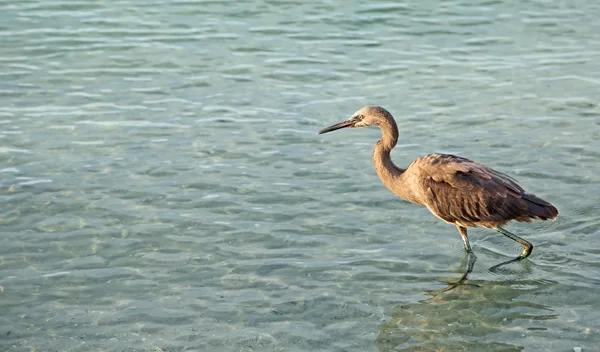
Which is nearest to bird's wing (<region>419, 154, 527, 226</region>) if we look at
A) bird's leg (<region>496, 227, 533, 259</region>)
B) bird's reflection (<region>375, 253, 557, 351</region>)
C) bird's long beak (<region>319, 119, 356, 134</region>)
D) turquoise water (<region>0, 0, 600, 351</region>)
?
bird's leg (<region>496, 227, 533, 259</region>)

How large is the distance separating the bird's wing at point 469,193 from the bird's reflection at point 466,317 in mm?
676

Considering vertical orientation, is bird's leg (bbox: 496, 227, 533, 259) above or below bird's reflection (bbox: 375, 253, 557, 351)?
above

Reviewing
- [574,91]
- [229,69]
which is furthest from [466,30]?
[229,69]

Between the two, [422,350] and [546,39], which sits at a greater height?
[546,39]

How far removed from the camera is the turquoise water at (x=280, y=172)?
29.1 ft

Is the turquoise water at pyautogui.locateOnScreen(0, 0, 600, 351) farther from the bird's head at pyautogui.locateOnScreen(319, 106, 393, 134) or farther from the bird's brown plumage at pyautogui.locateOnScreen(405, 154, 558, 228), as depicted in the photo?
the bird's head at pyautogui.locateOnScreen(319, 106, 393, 134)

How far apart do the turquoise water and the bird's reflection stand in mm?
22

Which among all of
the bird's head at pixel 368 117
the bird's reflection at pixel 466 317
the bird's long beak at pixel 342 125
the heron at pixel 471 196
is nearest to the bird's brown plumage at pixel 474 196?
the heron at pixel 471 196

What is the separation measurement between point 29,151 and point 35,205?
5.91 ft

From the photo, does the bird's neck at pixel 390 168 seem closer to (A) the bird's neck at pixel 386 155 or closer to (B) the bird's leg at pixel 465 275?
(A) the bird's neck at pixel 386 155

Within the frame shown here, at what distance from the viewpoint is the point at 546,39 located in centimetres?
1752

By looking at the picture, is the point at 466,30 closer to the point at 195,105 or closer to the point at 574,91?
the point at 574,91

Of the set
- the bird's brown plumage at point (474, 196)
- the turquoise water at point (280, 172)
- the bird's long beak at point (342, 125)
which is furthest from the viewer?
the bird's long beak at point (342, 125)

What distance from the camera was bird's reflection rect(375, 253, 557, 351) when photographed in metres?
8.45
